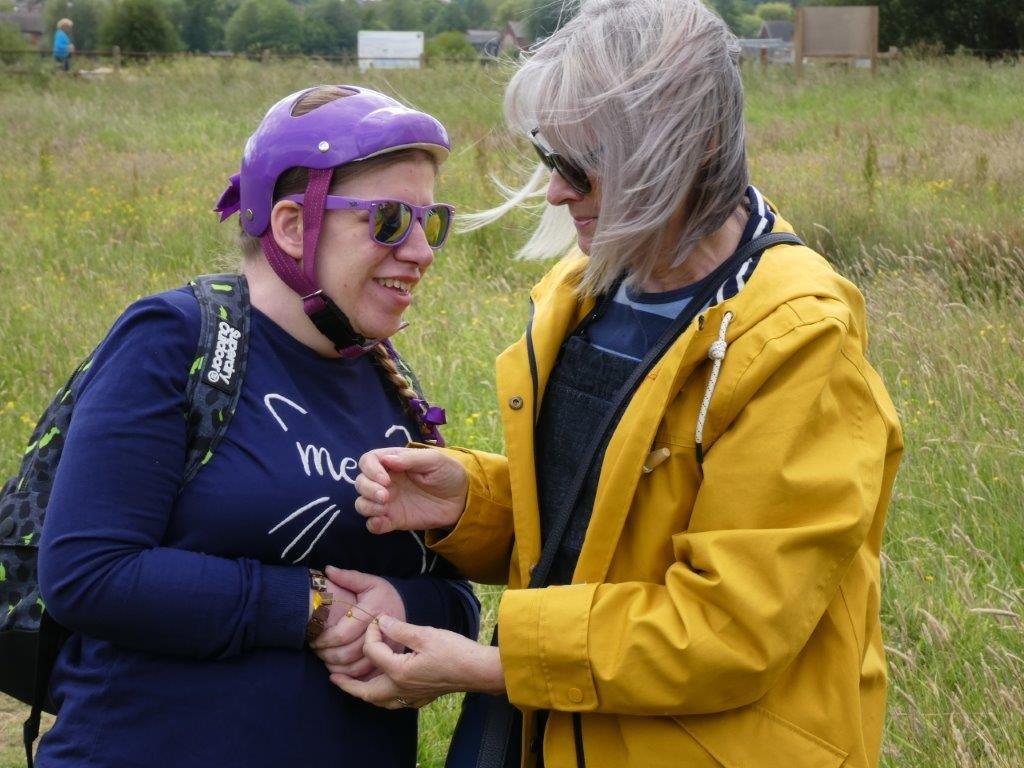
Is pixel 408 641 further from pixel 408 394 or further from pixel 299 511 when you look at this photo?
pixel 408 394

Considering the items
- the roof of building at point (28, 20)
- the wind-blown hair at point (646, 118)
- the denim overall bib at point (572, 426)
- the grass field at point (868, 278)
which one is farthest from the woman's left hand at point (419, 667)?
the roof of building at point (28, 20)

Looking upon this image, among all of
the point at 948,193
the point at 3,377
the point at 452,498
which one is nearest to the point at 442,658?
the point at 452,498

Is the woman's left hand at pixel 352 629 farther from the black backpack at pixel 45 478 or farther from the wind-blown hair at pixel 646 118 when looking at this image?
the wind-blown hair at pixel 646 118

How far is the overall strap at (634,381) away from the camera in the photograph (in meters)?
1.94

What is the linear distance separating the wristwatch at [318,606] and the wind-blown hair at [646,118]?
2.43 ft

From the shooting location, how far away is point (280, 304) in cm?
218

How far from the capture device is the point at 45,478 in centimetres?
203

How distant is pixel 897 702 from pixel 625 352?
173 cm

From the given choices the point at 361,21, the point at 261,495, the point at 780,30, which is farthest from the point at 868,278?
the point at 780,30

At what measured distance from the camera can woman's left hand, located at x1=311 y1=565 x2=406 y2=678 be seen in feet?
6.91

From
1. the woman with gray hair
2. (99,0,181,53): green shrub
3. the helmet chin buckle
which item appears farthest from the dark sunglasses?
(99,0,181,53): green shrub

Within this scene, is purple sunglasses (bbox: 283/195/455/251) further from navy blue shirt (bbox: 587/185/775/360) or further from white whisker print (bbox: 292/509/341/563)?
white whisker print (bbox: 292/509/341/563)

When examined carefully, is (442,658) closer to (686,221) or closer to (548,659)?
(548,659)

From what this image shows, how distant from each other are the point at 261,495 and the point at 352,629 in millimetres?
308
